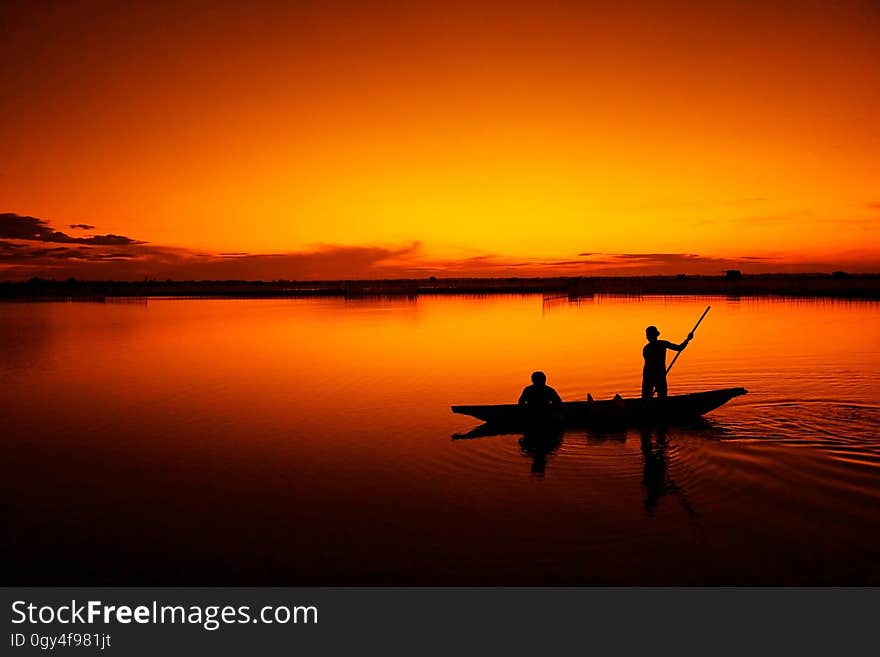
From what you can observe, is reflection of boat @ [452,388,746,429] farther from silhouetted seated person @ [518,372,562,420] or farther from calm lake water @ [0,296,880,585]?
calm lake water @ [0,296,880,585]

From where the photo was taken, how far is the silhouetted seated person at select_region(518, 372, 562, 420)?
12.8 metres

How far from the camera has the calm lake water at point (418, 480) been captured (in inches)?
287

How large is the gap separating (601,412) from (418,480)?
4.64 m

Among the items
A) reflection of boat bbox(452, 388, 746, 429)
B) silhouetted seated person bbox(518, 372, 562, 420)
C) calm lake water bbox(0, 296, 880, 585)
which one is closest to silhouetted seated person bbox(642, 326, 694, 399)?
reflection of boat bbox(452, 388, 746, 429)

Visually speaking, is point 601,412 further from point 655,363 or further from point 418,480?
point 418,480

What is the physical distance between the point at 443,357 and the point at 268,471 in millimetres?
14163

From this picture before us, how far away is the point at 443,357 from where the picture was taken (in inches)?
977

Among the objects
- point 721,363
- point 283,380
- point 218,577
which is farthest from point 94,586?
point 721,363

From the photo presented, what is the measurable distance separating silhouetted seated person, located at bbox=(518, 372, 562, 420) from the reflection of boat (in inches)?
4.8

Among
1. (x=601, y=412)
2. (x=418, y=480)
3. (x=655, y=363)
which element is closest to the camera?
(x=418, y=480)

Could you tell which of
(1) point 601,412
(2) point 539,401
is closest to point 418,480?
(2) point 539,401

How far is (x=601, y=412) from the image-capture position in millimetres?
13070

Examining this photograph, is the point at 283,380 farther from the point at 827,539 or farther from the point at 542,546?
the point at 827,539
